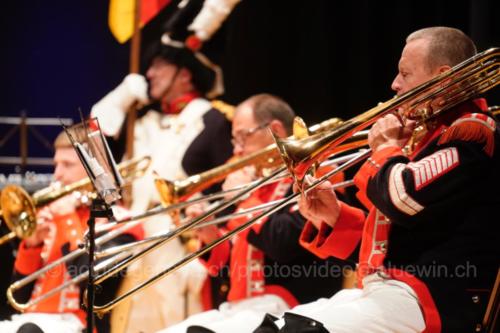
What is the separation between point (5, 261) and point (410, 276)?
9.32ft

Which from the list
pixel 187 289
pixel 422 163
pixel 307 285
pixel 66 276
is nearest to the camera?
pixel 422 163

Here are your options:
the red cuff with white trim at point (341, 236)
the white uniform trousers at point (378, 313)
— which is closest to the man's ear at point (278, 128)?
the red cuff with white trim at point (341, 236)

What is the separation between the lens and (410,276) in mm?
2234

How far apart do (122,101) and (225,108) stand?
69 centimetres

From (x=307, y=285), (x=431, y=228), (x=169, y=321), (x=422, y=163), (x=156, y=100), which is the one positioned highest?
(x=156, y=100)

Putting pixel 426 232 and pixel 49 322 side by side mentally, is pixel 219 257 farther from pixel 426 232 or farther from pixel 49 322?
pixel 426 232

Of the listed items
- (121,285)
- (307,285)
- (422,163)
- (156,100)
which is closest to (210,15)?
(156,100)

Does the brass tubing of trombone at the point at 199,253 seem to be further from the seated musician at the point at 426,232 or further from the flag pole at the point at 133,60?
the flag pole at the point at 133,60

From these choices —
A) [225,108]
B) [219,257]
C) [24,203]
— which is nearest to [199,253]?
[219,257]

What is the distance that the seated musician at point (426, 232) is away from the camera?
217cm

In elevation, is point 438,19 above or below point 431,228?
above

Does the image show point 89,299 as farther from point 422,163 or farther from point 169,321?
point 169,321

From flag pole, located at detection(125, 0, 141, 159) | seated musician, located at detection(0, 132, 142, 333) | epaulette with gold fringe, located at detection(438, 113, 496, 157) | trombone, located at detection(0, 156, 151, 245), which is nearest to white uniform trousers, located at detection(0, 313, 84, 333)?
seated musician, located at detection(0, 132, 142, 333)

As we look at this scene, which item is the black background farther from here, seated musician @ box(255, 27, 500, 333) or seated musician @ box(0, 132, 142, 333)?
seated musician @ box(255, 27, 500, 333)
